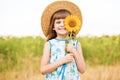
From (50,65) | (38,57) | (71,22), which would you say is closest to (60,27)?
(71,22)

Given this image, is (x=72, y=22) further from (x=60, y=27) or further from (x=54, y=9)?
(x=54, y=9)

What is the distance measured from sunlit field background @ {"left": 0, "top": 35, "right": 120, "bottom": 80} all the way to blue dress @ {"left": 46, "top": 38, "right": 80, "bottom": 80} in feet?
2.23

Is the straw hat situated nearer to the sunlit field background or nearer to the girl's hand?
the girl's hand

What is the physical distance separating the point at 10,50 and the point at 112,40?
0.78 meters

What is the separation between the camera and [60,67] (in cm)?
170

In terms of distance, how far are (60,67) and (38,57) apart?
0.76m

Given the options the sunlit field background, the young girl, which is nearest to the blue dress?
the young girl

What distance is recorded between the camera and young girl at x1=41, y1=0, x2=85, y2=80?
1692mm

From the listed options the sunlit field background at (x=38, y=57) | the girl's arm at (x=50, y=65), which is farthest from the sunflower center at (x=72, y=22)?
the sunlit field background at (x=38, y=57)

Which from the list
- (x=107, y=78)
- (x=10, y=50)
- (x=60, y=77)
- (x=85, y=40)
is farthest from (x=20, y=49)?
(x=60, y=77)

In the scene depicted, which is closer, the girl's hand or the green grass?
the girl's hand

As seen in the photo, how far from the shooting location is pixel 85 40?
8.51 ft

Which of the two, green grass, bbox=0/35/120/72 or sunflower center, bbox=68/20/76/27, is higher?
sunflower center, bbox=68/20/76/27

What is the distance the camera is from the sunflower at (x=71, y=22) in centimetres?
168
